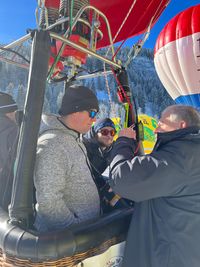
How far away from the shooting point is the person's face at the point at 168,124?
4.45ft

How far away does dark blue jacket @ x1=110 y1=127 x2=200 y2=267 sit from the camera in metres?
1.21

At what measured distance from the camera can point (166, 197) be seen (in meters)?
1.29

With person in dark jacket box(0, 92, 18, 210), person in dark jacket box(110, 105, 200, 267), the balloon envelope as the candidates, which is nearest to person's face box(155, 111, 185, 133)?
person in dark jacket box(110, 105, 200, 267)

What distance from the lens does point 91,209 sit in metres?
1.42

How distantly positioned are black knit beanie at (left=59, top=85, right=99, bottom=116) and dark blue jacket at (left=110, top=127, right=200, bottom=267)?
0.33 metres

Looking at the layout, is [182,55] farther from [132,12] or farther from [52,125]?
[52,125]

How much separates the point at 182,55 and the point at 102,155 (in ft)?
13.4

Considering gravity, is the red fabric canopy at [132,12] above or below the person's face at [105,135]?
above

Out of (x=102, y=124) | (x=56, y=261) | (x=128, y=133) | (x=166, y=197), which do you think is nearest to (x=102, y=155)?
(x=102, y=124)

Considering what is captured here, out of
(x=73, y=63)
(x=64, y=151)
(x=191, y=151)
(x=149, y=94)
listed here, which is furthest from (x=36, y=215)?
(x=149, y=94)

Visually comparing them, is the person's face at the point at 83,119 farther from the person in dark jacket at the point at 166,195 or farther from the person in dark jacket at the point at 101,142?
the person in dark jacket at the point at 101,142

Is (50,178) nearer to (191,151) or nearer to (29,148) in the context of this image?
(29,148)

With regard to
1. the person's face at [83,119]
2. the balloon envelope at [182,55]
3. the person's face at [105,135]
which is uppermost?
the balloon envelope at [182,55]

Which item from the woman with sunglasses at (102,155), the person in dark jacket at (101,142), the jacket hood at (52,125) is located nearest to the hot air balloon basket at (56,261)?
the woman with sunglasses at (102,155)
